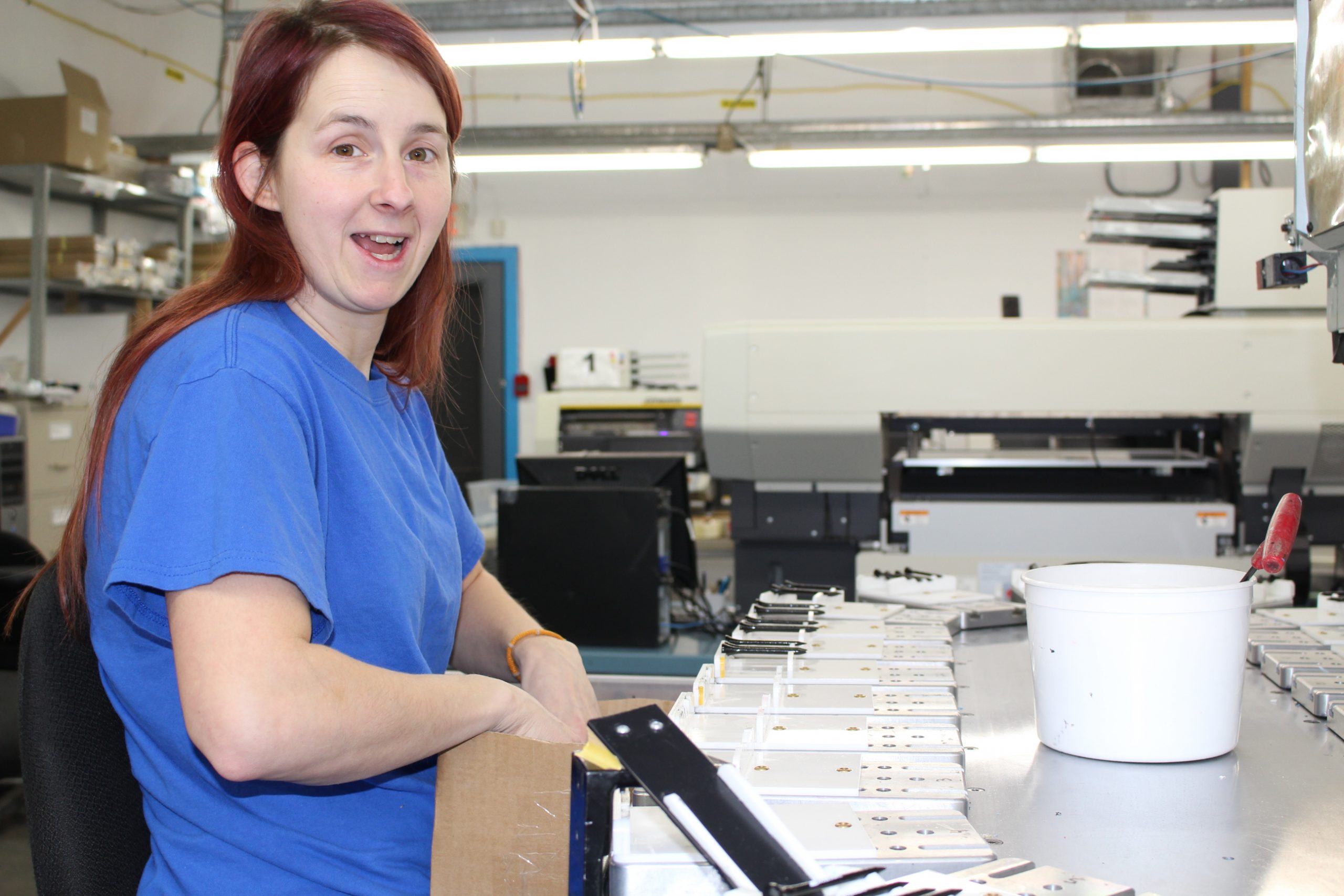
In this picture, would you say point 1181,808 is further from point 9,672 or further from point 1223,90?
point 1223,90

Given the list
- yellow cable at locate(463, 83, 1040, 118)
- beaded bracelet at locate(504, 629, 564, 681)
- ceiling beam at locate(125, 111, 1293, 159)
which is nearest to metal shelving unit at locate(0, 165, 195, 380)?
ceiling beam at locate(125, 111, 1293, 159)

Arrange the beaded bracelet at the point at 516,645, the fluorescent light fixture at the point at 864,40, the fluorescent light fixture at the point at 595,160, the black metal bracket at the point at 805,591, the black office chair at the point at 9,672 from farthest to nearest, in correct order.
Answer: the fluorescent light fixture at the point at 595,160, the fluorescent light fixture at the point at 864,40, the black office chair at the point at 9,672, the black metal bracket at the point at 805,591, the beaded bracelet at the point at 516,645

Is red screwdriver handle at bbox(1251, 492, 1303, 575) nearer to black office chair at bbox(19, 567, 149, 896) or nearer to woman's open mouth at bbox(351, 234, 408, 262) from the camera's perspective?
woman's open mouth at bbox(351, 234, 408, 262)

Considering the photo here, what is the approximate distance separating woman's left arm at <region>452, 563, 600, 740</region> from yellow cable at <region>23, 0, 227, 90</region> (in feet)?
15.6

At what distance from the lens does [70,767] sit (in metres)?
0.81

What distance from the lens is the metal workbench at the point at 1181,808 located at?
67 cm

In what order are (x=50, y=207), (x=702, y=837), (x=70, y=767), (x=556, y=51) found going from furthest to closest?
1. (x=50, y=207)
2. (x=556, y=51)
3. (x=70, y=767)
4. (x=702, y=837)

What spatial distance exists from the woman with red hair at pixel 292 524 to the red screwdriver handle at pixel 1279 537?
25.2 inches

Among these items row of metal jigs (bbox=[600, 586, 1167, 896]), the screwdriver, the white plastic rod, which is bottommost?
row of metal jigs (bbox=[600, 586, 1167, 896])

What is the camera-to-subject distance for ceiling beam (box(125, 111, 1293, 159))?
15.6ft

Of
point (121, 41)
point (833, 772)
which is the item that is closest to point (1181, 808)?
point (833, 772)

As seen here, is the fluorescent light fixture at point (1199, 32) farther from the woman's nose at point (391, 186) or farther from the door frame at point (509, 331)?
the door frame at point (509, 331)

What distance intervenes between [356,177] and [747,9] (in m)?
3.49

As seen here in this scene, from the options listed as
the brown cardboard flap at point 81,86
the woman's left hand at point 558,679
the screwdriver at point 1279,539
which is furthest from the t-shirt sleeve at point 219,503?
the brown cardboard flap at point 81,86
